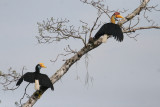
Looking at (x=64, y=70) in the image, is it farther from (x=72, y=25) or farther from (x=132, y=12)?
(x=132, y=12)

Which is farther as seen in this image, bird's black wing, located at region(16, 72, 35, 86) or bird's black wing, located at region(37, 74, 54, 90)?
bird's black wing, located at region(16, 72, 35, 86)

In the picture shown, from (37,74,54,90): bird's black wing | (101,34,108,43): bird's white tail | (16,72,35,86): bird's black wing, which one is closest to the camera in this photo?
(37,74,54,90): bird's black wing

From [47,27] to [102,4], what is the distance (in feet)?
4.82

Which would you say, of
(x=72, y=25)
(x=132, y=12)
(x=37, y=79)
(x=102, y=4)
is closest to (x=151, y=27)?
(x=132, y=12)

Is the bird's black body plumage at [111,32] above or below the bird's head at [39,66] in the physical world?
above

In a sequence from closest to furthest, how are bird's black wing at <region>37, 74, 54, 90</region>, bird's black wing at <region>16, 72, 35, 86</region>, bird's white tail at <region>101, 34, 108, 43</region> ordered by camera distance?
bird's black wing at <region>37, 74, 54, 90</region>, bird's black wing at <region>16, 72, 35, 86</region>, bird's white tail at <region>101, 34, 108, 43</region>

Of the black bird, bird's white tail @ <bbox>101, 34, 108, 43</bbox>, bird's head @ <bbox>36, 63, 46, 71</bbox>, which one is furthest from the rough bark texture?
bird's head @ <bbox>36, 63, 46, 71</bbox>

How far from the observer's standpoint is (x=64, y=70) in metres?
7.52

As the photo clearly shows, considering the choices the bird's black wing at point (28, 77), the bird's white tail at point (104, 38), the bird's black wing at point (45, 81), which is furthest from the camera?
the bird's white tail at point (104, 38)

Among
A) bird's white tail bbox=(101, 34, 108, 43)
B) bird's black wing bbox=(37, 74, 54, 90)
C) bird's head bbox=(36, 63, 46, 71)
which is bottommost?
bird's black wing bbox=(37, 74, 54, 90)

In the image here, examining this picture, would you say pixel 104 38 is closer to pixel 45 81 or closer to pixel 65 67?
pixel 65 67

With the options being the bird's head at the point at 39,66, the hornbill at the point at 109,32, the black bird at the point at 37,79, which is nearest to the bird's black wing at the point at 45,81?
the black bird at the point at 37,79

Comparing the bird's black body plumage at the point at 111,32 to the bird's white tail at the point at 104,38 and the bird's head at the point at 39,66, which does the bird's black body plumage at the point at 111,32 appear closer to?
the bird's white tail at the point at 104,38

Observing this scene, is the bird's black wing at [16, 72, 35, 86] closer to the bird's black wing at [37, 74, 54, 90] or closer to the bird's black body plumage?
the bird's black wing at [37, 74, 54, 90]
